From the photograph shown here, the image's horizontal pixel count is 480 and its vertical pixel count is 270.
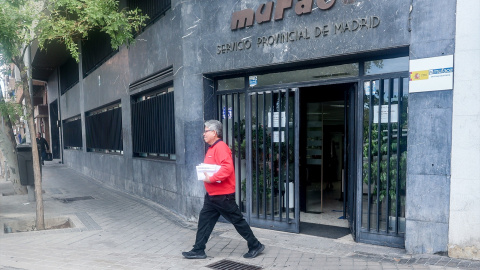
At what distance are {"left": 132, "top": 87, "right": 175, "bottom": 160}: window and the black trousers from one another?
11.7 feet

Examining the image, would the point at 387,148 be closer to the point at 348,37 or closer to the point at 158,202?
the point at 348,37

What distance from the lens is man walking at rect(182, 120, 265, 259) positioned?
4.78 metres

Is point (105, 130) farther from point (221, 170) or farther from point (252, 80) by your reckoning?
point (221, 170)

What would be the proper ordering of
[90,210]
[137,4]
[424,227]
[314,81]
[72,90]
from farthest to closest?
[72,90]
[137,4]
[90,210]
[314,81]
[424,227]

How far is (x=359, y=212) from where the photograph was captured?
5434 millimetres

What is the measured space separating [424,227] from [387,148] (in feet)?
3.57

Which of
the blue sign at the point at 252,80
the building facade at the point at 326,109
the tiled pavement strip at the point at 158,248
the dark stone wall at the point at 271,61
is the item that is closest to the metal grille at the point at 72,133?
the dark stone wall at the point at 271,61

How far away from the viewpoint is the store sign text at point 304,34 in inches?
198

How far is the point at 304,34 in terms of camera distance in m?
5.57

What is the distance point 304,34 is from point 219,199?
267cm

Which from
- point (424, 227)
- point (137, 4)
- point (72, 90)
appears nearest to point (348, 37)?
point (424, 227)

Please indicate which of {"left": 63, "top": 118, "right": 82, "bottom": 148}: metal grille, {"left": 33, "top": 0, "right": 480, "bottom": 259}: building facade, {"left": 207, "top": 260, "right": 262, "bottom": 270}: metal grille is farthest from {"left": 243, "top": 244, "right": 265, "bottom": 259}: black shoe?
{"left": 63, "top": 118, "right": 82, "bottom": 148}: metal grille

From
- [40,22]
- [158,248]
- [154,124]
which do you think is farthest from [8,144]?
[158,248]

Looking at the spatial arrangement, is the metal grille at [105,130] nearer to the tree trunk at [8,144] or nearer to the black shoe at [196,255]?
the tree trunk at [8,144]
